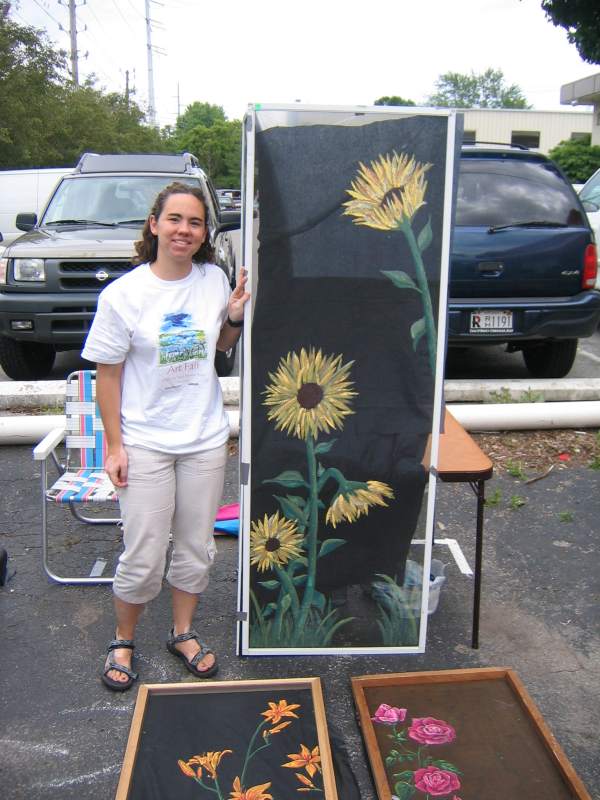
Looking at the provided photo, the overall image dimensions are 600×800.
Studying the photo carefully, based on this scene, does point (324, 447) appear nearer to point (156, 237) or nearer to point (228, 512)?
point (156, 237)

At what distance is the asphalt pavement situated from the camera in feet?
8.62

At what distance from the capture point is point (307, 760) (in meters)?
2.52

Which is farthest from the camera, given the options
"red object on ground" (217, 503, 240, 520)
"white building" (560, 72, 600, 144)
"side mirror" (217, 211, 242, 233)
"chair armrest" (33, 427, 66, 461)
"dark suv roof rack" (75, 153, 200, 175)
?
"white building" (560, 72, 600, 144)

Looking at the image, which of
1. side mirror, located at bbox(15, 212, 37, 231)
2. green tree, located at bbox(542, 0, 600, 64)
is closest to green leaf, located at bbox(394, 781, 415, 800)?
side mirror, located at bbox(15, 212, 37, 231)

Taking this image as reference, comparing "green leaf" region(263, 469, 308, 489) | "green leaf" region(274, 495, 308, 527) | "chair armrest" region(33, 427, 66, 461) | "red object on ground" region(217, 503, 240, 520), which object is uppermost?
"green leaf" region(263, 469, 308, 489)

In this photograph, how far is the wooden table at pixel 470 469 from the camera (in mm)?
2969

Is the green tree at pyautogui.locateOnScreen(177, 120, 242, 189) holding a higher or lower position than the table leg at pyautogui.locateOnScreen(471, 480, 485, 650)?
higher

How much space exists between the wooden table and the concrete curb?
261cm

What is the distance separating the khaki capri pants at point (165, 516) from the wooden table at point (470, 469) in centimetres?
87

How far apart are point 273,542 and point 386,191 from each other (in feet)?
4.42

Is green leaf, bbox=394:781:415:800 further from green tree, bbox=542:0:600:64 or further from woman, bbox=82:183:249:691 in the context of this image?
green tree, bbox=542:0:600:64

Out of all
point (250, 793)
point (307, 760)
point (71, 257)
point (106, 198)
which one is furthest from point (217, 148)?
point (250, 793)

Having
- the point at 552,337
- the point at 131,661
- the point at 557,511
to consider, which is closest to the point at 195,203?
the point at 131,661

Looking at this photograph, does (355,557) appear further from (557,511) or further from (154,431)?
(557,511)
